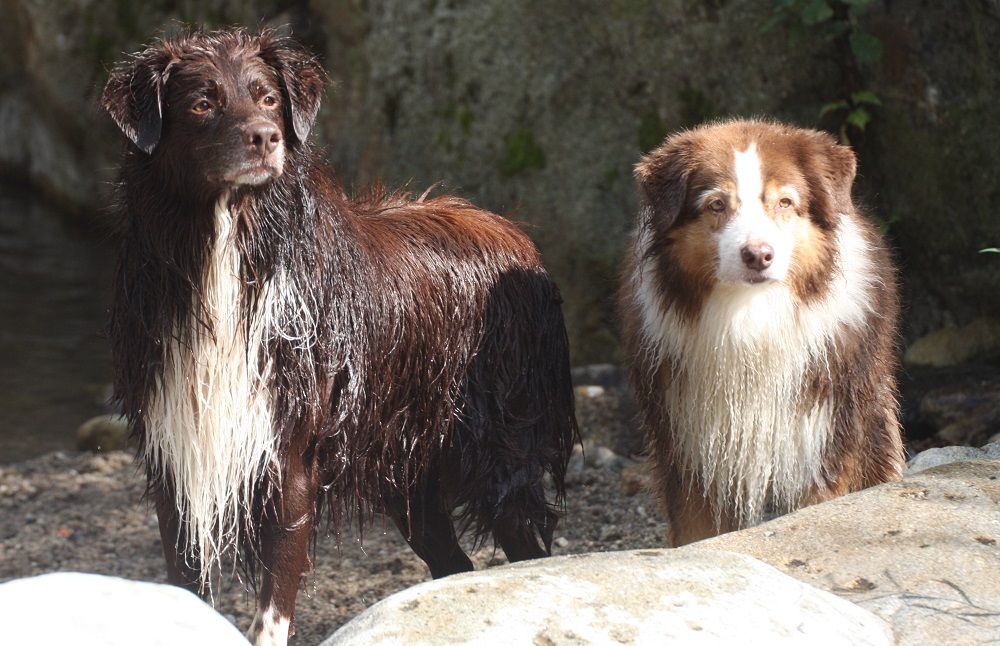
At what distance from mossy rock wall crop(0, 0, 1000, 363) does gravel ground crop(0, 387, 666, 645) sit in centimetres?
93

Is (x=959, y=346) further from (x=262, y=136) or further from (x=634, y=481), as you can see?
(x=262, y=136)

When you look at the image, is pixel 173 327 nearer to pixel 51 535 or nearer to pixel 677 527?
pixel 677 527

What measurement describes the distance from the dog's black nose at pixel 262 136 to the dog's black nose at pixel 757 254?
166 centimetres

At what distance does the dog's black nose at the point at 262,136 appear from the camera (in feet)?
12.7

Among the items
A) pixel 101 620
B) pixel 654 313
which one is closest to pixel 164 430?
pixel 101 620

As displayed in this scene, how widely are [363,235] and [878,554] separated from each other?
6.64ft

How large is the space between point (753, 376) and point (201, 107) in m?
2.25

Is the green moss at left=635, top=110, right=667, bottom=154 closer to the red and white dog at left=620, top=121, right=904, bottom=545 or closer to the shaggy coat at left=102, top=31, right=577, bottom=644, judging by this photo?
the red and white dog at left=620, top=121, right=904, bottom=545

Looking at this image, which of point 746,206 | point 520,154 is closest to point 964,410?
point 746,206

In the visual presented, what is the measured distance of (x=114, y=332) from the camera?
4219mm

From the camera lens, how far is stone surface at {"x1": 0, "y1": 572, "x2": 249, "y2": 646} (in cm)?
301

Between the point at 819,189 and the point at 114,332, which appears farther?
the point at 819,189

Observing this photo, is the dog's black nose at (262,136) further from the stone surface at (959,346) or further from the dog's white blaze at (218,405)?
the stone surface at (959,346)

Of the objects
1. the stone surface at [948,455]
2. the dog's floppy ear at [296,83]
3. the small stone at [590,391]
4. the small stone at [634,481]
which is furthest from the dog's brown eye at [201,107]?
the small stone at [590,391]
